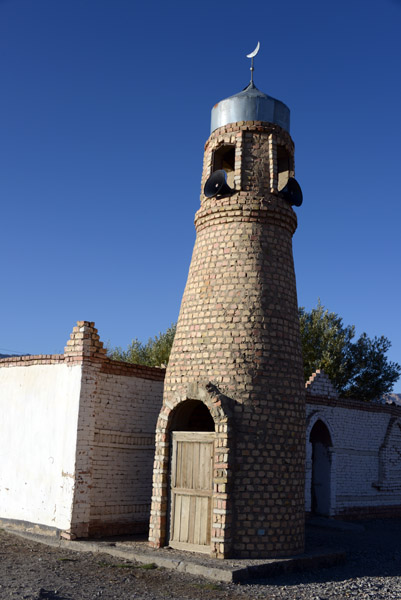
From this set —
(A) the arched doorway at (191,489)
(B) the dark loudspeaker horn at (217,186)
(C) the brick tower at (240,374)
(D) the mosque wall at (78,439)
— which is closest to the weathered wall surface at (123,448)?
(D) the mosque wall at (78,439)

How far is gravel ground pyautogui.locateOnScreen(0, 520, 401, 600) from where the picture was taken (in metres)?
8.20

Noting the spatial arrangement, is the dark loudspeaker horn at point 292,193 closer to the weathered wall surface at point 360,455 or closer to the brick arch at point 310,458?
the weathered wall surface at point 360,455

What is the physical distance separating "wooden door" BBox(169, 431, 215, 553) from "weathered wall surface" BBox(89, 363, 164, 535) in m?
2.16

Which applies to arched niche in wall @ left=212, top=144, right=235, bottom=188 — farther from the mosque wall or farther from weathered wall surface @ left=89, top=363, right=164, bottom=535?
weathered wall surface @ left=89, top=363, right=164, bottom=535

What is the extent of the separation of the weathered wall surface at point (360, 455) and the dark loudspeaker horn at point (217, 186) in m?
8.49

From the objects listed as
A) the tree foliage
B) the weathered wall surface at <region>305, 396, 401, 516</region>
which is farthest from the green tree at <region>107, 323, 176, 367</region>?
the weathered wall surface at <region>305, 396, 401, 516</region>

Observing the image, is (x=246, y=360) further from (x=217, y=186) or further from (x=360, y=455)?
(x=360, y=455)

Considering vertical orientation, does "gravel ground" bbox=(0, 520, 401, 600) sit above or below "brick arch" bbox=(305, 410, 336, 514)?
below

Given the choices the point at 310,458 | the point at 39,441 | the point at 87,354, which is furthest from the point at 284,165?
the point at 310,458

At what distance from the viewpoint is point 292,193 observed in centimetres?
1192

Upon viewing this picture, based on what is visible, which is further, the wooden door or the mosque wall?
the mosque wall

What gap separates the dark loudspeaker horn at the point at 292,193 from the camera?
11789 mm

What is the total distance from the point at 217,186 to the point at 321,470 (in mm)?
10726

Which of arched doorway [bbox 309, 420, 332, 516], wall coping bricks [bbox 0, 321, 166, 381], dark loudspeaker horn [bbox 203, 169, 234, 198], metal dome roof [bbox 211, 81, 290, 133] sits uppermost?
metal dome roof [bbox 211, 81, 290, 133]
